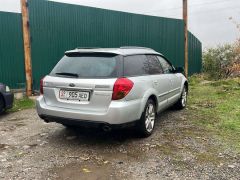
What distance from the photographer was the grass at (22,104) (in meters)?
8.73

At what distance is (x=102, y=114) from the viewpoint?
486 cm

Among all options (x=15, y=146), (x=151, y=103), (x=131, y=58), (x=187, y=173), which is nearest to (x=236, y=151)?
(x=187, y=173)

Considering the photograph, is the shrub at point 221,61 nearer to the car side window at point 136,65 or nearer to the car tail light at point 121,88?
the car side window at point 136,65

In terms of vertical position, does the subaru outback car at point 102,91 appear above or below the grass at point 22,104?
above

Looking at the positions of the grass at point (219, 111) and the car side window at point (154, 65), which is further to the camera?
the car side window at point (154, 65)

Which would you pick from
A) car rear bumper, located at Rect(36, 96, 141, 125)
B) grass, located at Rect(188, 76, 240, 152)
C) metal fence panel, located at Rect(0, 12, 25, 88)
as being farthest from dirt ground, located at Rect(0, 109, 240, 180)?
metal fence panel, located at Rect(0, 12, 25, 88)

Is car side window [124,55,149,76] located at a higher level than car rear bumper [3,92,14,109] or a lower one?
higher

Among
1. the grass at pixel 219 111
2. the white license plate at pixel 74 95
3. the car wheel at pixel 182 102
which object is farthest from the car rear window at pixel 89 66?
the car wheel at pixel 182 102

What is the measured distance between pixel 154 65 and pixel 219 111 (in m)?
2.60

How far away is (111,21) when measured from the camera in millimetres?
12375

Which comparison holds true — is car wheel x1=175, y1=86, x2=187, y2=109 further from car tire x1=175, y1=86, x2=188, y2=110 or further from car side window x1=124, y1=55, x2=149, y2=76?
car side window x1=124, y1=55, x2=149, y2=76

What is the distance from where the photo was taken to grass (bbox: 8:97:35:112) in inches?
344

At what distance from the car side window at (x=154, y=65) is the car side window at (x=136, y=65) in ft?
0.45

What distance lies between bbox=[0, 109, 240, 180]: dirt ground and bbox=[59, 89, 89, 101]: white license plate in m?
0.83
